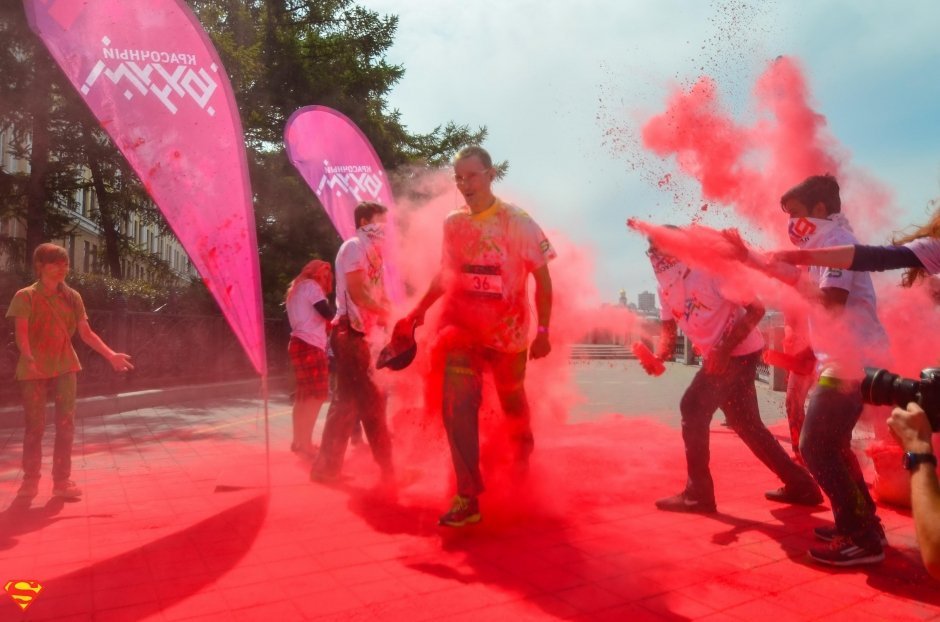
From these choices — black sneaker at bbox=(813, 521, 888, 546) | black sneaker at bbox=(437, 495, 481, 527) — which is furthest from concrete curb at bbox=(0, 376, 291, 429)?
black sneaker at bbox=(813, 521, 888, 546)

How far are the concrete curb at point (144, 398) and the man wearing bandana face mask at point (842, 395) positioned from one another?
8729mm

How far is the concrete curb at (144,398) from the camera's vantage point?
29.4ft

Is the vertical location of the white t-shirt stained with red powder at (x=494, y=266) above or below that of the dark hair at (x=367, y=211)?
below

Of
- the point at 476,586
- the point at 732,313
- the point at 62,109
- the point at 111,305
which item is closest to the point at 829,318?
the point at 732,313

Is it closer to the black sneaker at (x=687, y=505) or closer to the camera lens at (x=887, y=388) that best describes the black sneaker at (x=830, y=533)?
the black sneaker at (x=687, y=505)

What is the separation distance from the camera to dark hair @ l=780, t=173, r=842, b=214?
3656mm

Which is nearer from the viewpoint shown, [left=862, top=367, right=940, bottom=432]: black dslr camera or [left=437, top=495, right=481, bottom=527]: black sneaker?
[left=862, top=367, right=940, bottom=432]: black dslr camera

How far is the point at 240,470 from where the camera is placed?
229 inches

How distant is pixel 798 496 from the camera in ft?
15.0

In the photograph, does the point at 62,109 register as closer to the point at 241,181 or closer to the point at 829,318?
the point at 241,181

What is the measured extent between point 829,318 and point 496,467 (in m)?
2.08

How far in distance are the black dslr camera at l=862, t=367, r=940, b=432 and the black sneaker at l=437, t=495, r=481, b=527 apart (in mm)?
2029

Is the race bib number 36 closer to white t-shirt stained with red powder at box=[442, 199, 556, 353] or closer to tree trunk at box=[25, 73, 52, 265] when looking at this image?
white t-shirt stained with red powder at box=[442, 199, 556, 353]

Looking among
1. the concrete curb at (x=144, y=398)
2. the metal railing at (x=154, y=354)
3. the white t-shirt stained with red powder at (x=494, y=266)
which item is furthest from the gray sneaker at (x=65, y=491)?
the metal railing at (x=154, y=354)
